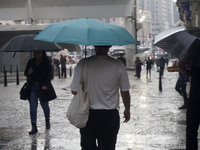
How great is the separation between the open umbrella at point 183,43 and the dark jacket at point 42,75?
285 cm

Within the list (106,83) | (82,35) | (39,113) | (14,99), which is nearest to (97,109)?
(106,83)

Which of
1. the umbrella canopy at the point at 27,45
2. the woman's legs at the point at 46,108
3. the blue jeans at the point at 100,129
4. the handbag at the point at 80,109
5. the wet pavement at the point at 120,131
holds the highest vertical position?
the umbrella canopy at the point at 27,45

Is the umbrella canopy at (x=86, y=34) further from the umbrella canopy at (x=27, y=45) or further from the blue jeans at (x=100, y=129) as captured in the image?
the umbrella canopy at (x=27, y=45)

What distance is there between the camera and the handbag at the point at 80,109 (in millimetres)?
4707

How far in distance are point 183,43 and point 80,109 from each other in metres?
1.70

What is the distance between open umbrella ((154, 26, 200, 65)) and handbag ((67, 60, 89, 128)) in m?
1.37

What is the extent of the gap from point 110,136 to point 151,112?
6.63 m

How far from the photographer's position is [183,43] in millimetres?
5586

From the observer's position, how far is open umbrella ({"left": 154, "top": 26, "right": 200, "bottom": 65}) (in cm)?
541

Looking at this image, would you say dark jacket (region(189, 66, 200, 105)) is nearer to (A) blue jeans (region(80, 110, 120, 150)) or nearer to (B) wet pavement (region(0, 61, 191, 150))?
(A) blue jeans (region(80, 110, 120, 150))

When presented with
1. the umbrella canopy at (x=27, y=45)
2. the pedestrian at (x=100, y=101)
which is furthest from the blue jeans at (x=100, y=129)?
the umbrella canopy at (x=27, y=45)

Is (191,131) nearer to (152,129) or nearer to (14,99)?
(152,129)

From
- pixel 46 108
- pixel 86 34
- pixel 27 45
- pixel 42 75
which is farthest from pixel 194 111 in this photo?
pixel 27 45

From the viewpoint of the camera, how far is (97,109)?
15.6 ft
